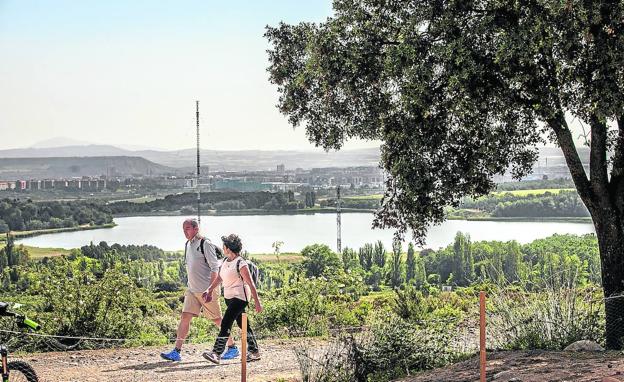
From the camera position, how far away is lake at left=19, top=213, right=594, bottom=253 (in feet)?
181

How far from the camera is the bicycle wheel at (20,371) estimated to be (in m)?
8.27

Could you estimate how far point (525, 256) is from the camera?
153 ft

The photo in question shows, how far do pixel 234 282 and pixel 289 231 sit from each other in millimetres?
47032

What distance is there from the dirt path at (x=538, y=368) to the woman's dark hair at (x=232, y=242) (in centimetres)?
278

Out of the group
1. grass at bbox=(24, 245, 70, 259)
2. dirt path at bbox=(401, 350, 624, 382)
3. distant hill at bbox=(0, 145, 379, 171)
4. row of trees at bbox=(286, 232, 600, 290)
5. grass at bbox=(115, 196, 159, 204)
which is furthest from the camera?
distant hill at bbox=(0, 145, 379, 171)

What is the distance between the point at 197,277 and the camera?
11.3 m

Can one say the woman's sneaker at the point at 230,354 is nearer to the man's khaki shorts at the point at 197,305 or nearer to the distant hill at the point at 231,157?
the man's khaki shorts at the point at 197,305

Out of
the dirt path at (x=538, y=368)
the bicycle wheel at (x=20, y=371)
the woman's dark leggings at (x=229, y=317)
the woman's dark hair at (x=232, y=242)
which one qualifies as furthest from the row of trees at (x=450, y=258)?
the bicycle wheel at (x=20, y=371)

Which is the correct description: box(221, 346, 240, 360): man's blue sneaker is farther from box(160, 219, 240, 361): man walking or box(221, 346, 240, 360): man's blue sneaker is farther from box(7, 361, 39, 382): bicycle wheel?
box(7, 361, 39, 382): bicycle wheel

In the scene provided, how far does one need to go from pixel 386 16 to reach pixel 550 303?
461 centimetres

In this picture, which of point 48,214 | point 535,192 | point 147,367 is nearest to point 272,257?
point 48,214

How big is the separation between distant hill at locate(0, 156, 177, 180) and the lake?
22.6 feet

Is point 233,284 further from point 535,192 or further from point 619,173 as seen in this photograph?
point 535,192

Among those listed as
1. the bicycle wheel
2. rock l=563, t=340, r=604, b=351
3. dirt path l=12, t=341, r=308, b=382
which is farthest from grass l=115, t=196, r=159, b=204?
the bicycle wheel
